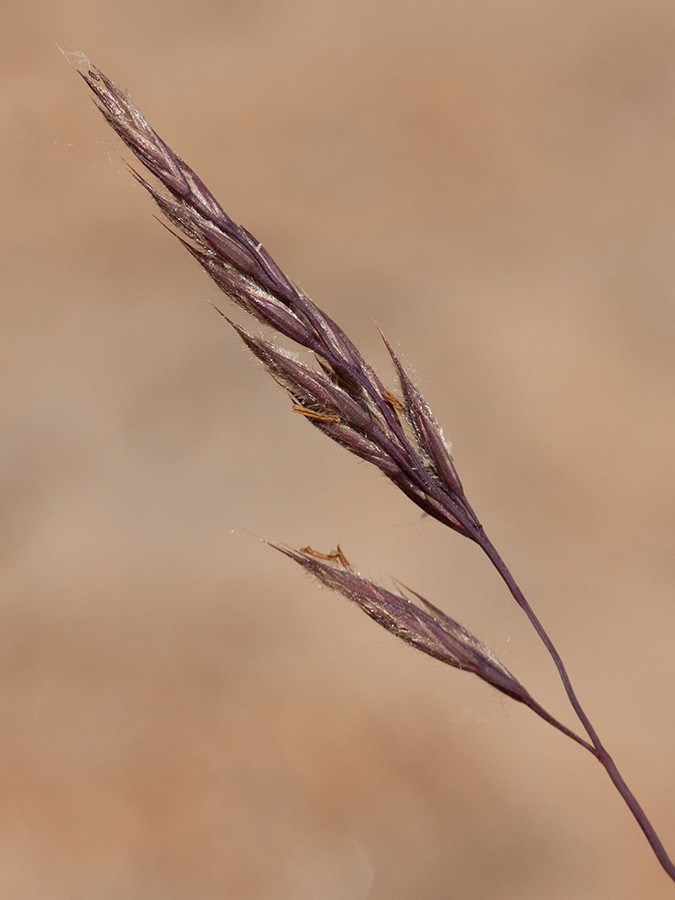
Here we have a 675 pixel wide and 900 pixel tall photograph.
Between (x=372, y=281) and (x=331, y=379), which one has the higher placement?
(x=372, y=281)

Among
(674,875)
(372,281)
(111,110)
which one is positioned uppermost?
(372,281)

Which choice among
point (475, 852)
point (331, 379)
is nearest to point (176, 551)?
point (475, 852)

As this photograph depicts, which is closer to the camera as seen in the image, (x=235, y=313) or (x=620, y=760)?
(x=620, y=760)

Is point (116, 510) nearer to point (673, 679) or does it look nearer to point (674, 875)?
point (673, 679)

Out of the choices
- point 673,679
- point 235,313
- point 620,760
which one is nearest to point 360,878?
point 620,760

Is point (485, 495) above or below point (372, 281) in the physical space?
below

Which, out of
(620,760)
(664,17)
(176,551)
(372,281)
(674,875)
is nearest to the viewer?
(674,875)

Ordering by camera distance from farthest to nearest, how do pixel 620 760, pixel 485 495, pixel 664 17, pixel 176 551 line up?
pixel 664 17, pixel 485 495, pixel 176 551, pixel 620 760

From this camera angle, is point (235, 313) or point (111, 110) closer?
point (111, 110)

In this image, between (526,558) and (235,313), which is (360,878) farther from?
(235,313)
